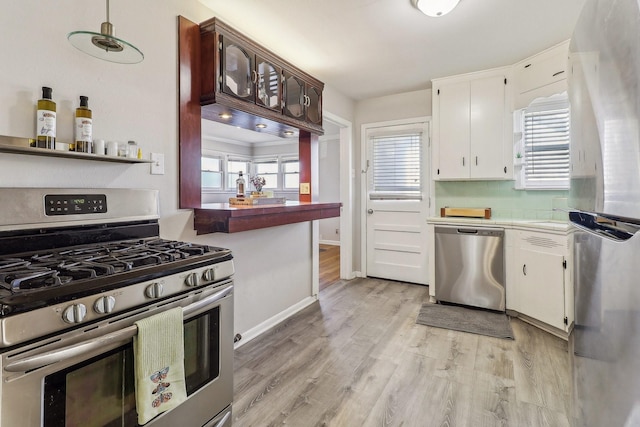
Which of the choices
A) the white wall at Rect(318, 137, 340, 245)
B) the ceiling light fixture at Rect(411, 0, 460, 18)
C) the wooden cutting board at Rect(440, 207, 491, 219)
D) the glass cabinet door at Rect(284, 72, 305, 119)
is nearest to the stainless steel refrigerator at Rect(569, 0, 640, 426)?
the ceiling light fixture at Rect(411, 0, 460, 18)

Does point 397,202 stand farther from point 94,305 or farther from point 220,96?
point 94,305

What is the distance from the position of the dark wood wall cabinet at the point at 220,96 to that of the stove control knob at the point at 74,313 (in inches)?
39.9

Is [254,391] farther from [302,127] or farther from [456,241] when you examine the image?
[456,241]

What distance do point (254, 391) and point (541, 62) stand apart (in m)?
3.51

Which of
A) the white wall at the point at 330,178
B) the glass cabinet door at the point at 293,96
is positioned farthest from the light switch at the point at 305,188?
the white wall at the point at 330,178

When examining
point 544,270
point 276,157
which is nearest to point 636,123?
point 544,270

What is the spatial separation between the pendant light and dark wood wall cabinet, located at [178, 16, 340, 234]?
1.78ft

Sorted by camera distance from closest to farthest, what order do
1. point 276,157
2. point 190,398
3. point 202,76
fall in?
1. point 190,398
2. point 202,76
3. point 276,157

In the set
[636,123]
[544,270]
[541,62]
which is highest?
[541,62]

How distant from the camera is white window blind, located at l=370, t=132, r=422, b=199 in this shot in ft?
13.0

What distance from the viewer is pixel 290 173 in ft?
25.1

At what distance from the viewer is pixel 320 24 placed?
2.36m

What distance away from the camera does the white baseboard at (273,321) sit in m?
2.44

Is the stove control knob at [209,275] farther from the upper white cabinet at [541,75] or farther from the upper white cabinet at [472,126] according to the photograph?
the upper white cabinet at [541,75]
